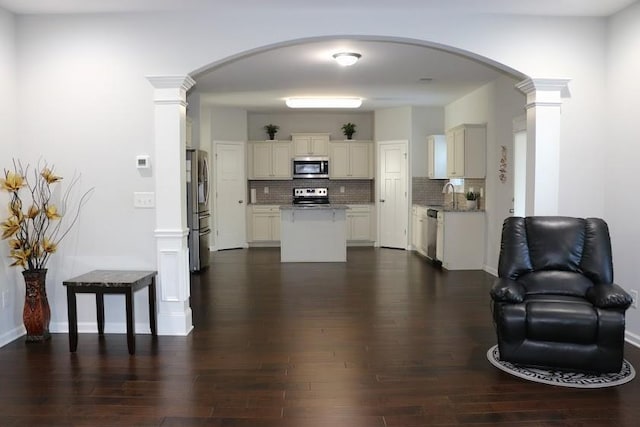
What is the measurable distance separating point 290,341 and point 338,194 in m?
6.57

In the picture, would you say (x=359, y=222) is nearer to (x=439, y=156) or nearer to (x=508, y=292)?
(x=439, y=156)

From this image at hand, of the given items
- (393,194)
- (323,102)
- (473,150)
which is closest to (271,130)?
(323,102)

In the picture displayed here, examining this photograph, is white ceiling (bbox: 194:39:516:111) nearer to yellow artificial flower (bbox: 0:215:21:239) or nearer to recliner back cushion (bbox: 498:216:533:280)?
recliner back cushion (bbox: 498:216:533:280)

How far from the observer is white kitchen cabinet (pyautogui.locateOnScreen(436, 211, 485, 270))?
7391 millimetres

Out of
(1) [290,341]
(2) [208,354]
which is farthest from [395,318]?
(2) [208,354]

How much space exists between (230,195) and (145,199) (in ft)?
18.1

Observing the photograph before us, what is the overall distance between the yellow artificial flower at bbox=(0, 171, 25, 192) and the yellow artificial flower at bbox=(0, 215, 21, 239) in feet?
0.79

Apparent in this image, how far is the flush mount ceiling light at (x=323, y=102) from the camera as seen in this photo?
28.0 ft

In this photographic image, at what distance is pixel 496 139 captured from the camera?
7031mm

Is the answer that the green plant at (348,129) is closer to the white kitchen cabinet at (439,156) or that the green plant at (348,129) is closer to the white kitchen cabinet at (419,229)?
the white kitchen cabinet at (439,156)

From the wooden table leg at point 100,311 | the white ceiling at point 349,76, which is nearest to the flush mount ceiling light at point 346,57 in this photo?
the white ceiling at point 349,76

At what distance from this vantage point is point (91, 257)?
173 inches

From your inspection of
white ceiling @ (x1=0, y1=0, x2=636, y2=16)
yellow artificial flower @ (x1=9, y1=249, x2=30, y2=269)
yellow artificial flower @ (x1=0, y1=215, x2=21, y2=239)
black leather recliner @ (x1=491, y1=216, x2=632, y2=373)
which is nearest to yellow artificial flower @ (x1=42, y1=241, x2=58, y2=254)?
yellow artificial flower @ (x1=9, y1=249, x2=30, y2=269)

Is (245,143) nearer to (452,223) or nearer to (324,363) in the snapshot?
(452,223)
